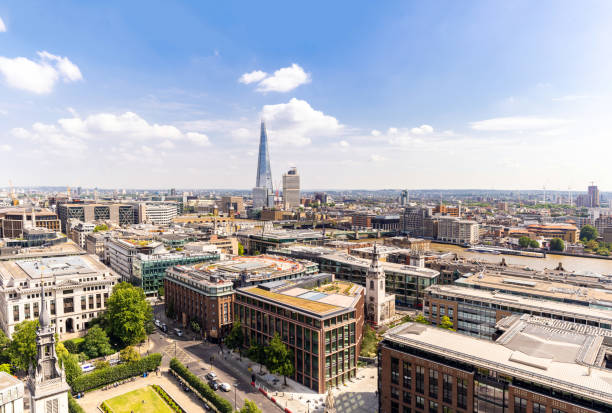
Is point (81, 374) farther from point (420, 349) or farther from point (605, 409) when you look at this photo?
point (605, 409)

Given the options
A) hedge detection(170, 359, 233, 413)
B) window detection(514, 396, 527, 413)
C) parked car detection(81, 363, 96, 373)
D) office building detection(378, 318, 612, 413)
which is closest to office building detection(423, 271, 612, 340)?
office building detection(378, 318, 612, 413)

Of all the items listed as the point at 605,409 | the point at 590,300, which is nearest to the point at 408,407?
the point at 605,409

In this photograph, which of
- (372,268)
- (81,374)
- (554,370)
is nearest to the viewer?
(554,370)

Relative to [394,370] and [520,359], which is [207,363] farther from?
[520,359]

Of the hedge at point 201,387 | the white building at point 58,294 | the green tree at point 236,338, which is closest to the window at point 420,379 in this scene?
the hedge at point 201,387

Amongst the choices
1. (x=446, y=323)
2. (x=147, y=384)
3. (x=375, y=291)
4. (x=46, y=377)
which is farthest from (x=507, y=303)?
(x=46, y=377)

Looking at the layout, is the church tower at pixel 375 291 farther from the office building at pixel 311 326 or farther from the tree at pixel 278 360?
the tree at pixel 278 360

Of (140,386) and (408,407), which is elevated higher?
(408,407)

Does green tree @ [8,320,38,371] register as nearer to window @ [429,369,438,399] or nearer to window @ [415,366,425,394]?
window @ [415,366,425,394]
